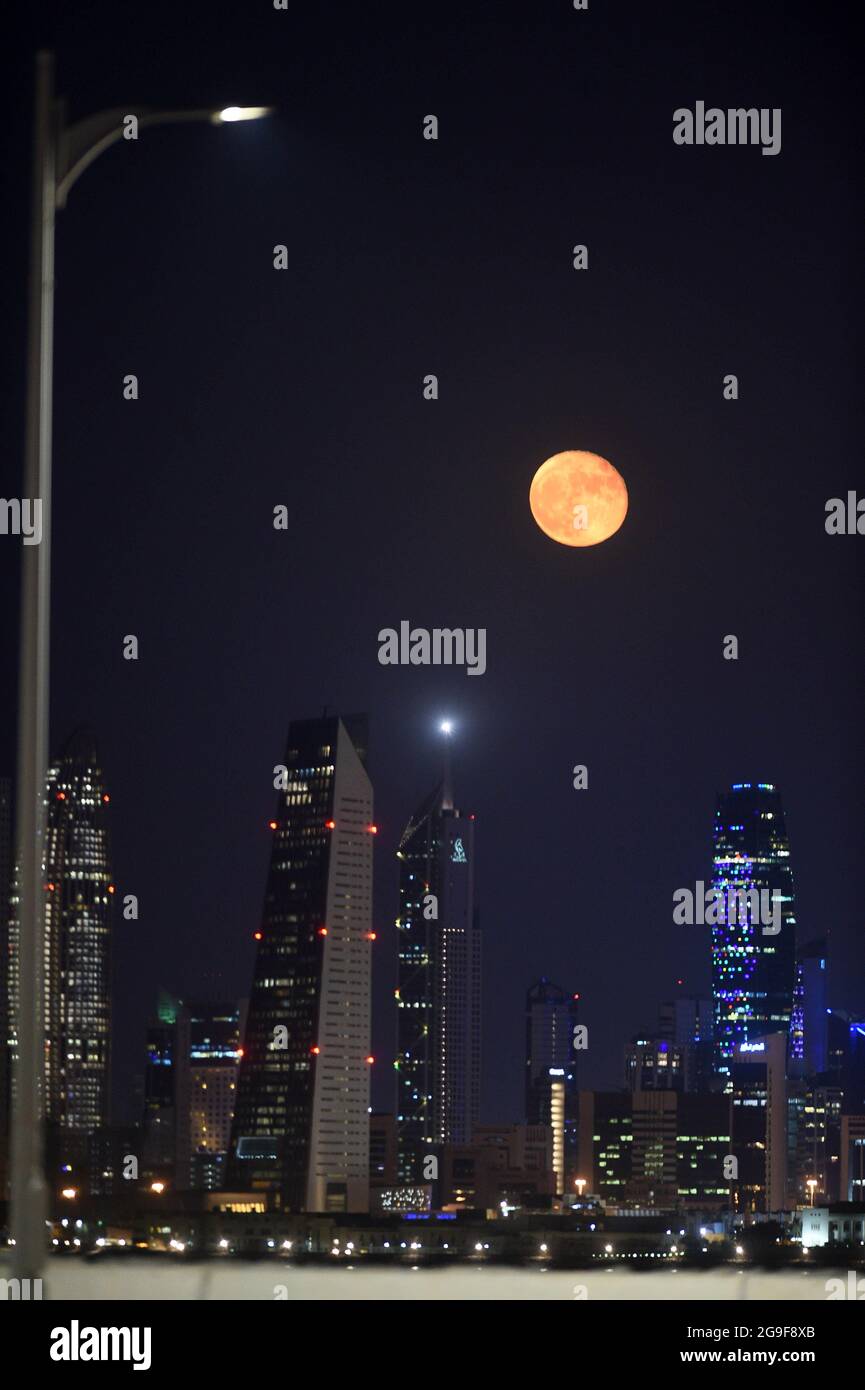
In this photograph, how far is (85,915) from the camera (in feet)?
128

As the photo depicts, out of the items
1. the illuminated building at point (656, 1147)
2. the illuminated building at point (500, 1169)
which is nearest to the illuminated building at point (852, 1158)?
the illuminated building at point (656, 1147)

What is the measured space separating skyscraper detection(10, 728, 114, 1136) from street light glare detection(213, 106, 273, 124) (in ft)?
60.6

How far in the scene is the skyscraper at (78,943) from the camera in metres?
32.0

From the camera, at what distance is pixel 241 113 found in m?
7.83

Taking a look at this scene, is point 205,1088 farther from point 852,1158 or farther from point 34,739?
point 34,739

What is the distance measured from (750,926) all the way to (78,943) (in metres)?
71.1

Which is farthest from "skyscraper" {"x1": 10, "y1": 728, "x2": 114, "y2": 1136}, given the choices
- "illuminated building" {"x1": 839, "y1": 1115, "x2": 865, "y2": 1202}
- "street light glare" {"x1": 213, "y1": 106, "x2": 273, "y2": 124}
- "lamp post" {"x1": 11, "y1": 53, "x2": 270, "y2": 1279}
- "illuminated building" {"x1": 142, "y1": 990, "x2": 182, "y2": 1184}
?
"illuminated building" {"x1": 839, "y1": 1115, "x2": 865, "y2": 1202}

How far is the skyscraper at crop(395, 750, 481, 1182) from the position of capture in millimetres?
62688

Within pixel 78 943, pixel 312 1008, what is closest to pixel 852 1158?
pixel 312 1008

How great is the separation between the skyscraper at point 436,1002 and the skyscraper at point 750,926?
326 inches

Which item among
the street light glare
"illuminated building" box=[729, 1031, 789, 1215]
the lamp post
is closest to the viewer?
the lamp post

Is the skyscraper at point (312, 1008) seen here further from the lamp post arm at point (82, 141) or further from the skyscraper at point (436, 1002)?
the lamp post arm at point (82, 141)

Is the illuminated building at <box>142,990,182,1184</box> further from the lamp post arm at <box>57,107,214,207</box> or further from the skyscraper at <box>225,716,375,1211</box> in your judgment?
the lamp post arm at <box>57,107,214,207</box>
